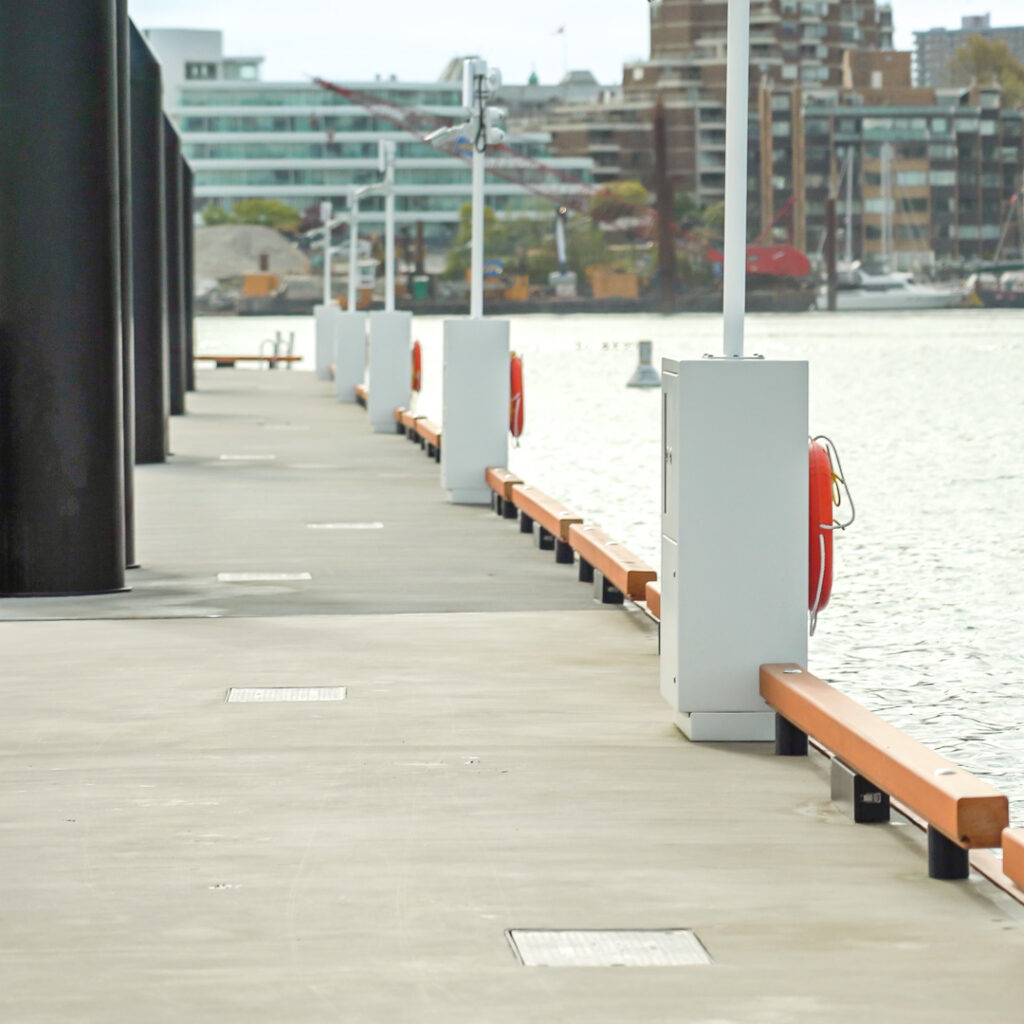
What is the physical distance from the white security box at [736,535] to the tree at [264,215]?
7305 inches

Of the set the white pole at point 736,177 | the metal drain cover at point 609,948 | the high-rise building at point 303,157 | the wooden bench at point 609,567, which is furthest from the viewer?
the high-rise building at point 303,157

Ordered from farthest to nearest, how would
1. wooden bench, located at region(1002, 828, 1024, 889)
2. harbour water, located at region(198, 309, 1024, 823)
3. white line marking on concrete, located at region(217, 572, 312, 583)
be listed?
white line marking on concrete, located at region(217, 572, 312, 583) < harbour water, located at region(198, 309, 1024, 823) < wooden bench, located at region(1002, 828, 1024, 889)

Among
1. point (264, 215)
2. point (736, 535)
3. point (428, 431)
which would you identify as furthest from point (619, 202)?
point (736, 535)

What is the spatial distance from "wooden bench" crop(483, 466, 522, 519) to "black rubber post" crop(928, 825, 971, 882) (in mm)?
9830

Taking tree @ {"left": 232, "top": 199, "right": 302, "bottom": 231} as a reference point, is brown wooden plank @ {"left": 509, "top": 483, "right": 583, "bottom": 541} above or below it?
below

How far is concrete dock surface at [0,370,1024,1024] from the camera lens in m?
4.69

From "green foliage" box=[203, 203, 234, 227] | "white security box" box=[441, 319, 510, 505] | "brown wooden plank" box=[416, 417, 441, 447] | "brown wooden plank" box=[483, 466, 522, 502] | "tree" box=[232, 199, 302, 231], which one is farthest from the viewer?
"tree" box=[232, 199, 302, 231]

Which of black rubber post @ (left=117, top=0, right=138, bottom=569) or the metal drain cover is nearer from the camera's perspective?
the metal drain cover

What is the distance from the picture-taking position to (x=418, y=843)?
5953 mm

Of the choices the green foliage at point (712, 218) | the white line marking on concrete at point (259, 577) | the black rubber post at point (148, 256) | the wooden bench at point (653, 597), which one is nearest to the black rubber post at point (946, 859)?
the wooden bench at point (653, 597)

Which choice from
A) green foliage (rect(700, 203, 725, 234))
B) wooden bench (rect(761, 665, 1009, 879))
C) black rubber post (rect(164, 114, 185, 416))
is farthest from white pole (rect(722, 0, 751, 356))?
green foliage (rect(700, 203, 725, 234))

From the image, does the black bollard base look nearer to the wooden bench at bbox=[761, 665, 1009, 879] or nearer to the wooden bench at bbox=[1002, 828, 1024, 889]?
the wooden bench at bbox=[761, 665, 1009, 879]

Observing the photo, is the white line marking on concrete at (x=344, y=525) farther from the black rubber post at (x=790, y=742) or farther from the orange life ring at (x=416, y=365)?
the orange life ring at (x=416, y=365)

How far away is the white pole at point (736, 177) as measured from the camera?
744 centimetres
